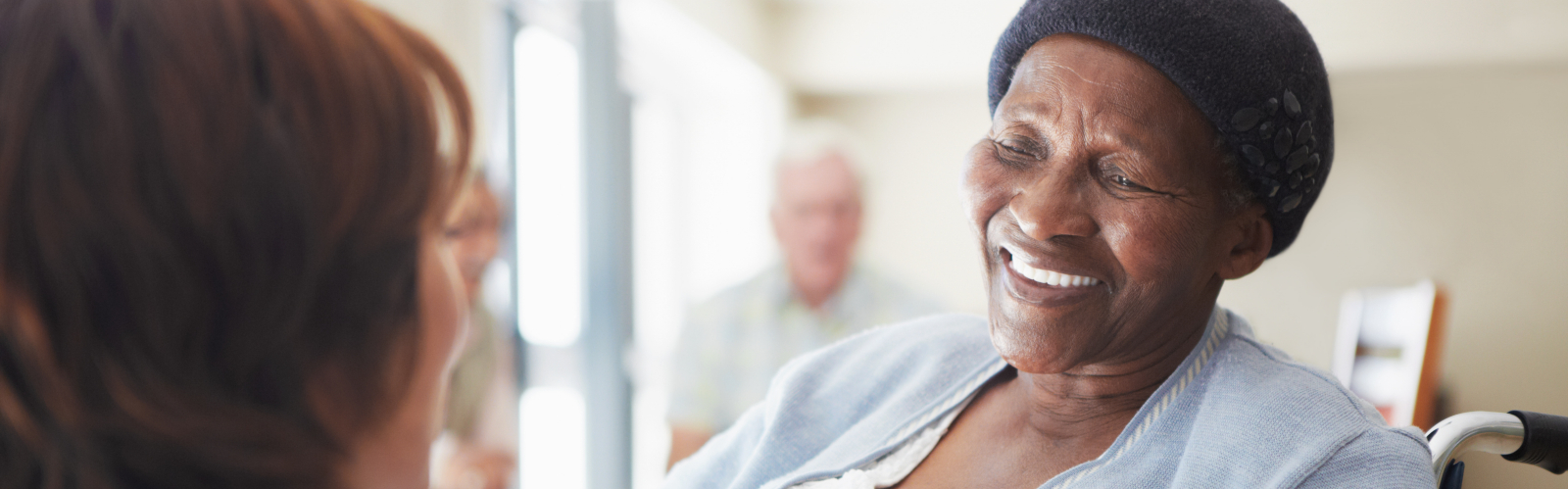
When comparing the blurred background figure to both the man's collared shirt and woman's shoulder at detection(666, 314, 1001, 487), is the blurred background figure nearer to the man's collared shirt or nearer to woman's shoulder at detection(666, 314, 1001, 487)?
the man's collared shirt

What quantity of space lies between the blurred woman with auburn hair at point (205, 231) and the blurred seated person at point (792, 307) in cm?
208

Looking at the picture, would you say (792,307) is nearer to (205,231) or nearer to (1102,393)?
(1102,393)

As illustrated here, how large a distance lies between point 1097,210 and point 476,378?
6.47ft

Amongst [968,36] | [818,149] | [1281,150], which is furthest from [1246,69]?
[818,149]

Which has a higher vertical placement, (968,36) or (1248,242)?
(968,36)

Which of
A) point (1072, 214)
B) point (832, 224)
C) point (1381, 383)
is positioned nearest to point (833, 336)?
point (832, 224)

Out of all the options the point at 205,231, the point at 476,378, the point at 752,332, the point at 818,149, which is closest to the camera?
the point at 205,231

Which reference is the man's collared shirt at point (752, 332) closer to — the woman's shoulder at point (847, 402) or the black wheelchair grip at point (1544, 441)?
the woman's shoulder at point (847, 402)

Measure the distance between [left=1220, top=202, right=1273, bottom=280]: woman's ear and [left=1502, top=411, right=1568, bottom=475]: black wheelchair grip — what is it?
276 millimetres

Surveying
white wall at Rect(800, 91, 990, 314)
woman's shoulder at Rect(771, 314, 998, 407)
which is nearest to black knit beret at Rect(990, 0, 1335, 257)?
woman's shoulder at Rect(771, 314, 998, 407)

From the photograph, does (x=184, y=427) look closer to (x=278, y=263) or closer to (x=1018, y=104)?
(x=278, y=263)

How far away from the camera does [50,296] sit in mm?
461

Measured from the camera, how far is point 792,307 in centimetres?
276

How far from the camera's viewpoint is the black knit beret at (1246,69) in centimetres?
78
